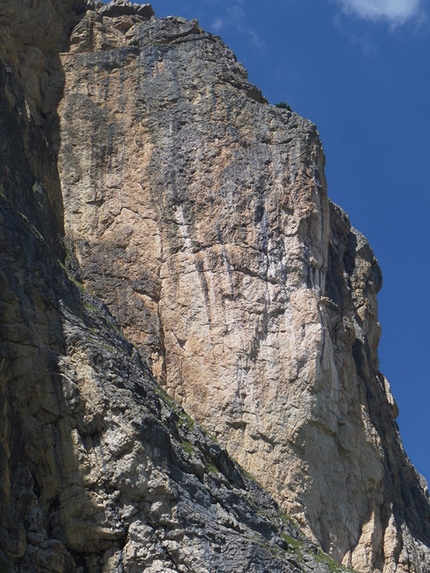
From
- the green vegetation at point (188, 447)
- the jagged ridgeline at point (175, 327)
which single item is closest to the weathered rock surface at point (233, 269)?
the jagged ridgeline at point (175, 327)

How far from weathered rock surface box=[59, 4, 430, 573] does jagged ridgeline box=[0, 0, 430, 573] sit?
2.9 inches

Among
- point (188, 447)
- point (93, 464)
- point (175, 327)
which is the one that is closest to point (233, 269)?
point (175, 327)

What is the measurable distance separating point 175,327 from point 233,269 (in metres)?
2.75

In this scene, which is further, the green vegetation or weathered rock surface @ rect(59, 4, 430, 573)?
weathered rock surface @ rect(59, 4, 430, 573)

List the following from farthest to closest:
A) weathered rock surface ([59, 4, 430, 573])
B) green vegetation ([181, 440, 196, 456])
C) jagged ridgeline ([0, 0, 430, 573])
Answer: weathered rock surface ([59, 4, 430, 573])
green vegetation ([181, 440, 196, 456])
jagged ridgeline ([0, 0, 430, 573])

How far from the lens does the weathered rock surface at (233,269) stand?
39.8 meters

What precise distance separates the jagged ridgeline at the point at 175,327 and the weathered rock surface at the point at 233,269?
7 cm

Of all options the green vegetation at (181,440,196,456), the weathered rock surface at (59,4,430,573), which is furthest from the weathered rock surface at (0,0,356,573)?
the weathered rock surface at (59,4,430,573)

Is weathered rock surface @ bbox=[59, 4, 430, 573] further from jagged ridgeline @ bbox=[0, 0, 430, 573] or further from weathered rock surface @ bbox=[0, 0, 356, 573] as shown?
weathered rock surface @ bbox=[0, 0, 356, 573]

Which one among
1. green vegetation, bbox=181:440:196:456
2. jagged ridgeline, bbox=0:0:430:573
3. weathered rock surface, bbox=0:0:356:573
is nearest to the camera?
weathered rock surface, bbox=0:0:356:573

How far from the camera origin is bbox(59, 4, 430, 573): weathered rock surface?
3981 cm

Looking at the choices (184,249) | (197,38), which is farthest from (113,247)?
(197,38)

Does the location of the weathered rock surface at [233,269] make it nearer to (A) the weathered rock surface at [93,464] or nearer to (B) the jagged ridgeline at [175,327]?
(B) the jagged ridgeline at [175,327]

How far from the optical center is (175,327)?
4109 centimetres
